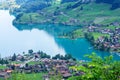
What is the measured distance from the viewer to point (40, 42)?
12231cm

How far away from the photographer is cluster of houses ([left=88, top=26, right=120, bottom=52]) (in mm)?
107625

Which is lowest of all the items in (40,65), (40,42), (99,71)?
(40,65)

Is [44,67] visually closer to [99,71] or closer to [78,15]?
[99,71]

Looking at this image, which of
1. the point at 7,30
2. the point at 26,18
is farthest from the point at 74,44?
the point at 26,18

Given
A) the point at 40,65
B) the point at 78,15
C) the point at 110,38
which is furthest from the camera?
the point at 78,15

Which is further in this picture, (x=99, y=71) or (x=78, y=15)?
(x=78, y=15)

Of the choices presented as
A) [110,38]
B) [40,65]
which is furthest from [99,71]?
[110,38]

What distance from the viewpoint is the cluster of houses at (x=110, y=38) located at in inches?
4237

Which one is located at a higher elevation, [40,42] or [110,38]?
[110,38]

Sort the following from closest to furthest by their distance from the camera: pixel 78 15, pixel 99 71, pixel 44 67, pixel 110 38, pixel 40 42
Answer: pixel 99 71, pixel 44 67, pixel 110 38, pixel 40 42, pixel 78 15

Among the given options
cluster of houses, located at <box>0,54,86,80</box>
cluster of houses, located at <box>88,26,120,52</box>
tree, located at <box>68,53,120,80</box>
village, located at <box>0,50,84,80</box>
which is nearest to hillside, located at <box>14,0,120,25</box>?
cluster of houses, located at <box>88,26,120,52</box>

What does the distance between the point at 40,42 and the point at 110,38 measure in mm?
23085

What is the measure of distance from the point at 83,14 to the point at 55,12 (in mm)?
18664

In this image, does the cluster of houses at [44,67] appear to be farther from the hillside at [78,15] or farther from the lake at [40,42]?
the hillside at [78,15]
